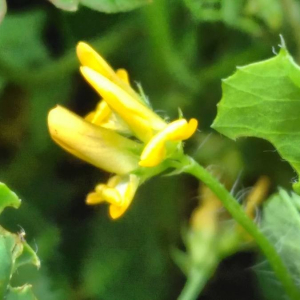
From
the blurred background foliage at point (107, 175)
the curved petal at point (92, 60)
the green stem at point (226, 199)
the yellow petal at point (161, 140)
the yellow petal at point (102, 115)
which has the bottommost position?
the blurred background foliage at point (107, 175)

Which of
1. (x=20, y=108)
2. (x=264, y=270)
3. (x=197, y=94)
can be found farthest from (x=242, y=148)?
(x=20, y=108)

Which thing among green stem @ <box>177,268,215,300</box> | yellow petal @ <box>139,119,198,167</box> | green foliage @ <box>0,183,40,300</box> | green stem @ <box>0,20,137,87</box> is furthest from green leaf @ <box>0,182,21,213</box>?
green stem @ <box>0,20,137,87</box>

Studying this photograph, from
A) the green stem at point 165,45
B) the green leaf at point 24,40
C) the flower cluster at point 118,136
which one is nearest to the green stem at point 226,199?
the flower cluster at point 118,136

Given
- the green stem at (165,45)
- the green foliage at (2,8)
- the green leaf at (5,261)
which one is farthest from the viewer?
the green stem at (165,45)

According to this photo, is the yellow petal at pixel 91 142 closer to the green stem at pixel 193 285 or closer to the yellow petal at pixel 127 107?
the yellow petal at pixel 127 107

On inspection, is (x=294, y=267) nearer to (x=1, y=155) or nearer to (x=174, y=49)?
(x=174, y=49)
